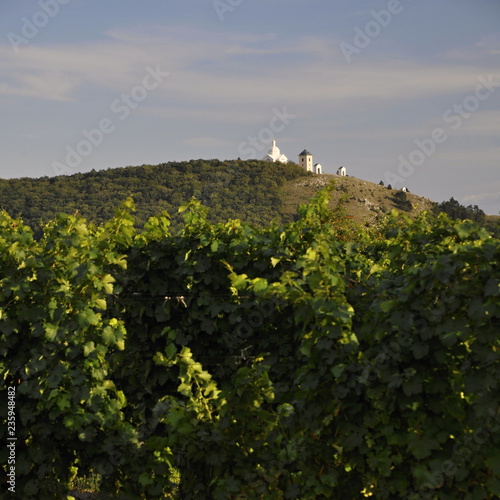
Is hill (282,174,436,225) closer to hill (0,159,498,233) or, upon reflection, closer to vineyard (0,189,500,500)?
hill (0,159,498,233)

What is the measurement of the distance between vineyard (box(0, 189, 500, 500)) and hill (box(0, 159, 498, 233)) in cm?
4598

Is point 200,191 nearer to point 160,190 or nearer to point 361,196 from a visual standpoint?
point 160,190

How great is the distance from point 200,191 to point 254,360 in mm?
64830

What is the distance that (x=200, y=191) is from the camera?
226 feet

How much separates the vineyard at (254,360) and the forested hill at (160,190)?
4560cm

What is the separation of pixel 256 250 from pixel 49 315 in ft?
6.28

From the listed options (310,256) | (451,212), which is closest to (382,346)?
(310,256)

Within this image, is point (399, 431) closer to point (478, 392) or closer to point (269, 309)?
point (478, 392)

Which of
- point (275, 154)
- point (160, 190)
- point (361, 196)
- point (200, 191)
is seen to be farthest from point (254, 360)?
point (275, 154)

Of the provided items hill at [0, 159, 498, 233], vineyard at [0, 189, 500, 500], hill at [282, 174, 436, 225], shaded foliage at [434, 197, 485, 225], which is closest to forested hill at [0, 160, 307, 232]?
hill at [0, 159, 498, 233]

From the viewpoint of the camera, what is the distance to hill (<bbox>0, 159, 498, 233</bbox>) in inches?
2373

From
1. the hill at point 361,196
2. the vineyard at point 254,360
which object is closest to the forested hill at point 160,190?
the hill at point 361,196

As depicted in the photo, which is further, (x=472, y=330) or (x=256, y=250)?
(x=256, y=250)

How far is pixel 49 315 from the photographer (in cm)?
540
